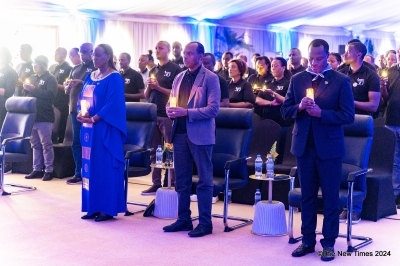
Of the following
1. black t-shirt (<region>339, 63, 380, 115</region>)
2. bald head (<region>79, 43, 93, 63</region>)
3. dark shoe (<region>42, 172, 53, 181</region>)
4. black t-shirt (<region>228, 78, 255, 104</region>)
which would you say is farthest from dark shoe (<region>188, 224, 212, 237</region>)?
dark shoe (<region>42, 172, 53, 181</region>)

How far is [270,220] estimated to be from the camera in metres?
5.26

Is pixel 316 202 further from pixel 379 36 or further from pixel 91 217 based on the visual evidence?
pixel 379 36

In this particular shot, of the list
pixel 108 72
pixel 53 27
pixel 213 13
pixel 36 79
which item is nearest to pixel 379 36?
pixel 213 13

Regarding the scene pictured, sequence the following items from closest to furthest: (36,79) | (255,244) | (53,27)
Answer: (255,244), (36,79), (53,27)

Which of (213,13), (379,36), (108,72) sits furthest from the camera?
(379,36)

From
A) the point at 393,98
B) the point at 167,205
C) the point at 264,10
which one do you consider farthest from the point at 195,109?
the point at 264,10

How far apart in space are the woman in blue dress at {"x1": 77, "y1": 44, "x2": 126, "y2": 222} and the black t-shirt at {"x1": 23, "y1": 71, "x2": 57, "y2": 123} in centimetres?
246

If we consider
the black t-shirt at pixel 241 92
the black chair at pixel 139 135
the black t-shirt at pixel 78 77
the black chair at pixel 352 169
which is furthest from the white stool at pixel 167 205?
the black t-shirt at pixel 78 77

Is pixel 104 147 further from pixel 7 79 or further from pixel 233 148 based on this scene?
pixel 7 79

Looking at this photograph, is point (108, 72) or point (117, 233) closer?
point (117, 233)

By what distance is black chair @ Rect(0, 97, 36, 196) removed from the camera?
23.9ft

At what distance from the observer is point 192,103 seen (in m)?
5.24

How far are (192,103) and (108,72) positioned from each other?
107 cm

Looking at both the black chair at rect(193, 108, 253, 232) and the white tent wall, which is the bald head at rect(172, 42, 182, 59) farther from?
the white tent wall
